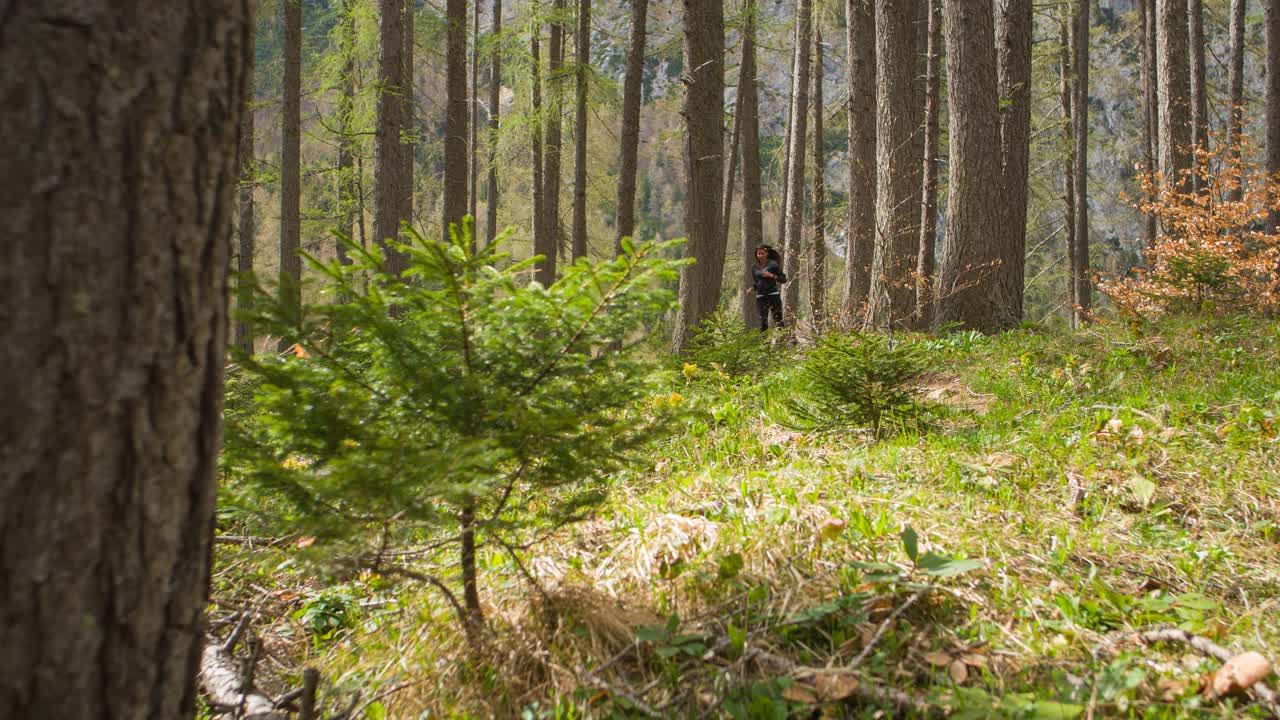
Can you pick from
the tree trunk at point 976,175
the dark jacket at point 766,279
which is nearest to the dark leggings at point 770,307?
the dark jacket at point 766,279

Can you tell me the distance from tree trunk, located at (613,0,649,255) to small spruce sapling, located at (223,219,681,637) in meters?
9.12

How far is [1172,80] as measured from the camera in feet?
38.9

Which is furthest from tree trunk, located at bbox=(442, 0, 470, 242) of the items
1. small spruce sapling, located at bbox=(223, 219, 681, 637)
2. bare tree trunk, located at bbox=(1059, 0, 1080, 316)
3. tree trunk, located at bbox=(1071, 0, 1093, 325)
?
tree trunk, located at bbox=(1071, 0, 1093, 325)

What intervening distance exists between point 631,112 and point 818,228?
3.86 metres

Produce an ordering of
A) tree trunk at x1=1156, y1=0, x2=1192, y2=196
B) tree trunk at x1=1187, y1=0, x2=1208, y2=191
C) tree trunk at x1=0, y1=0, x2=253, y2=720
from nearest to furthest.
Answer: tree trunk at x1=0, y1=0, x2=253, y2=720, tree trunk at x1=1156, y1=0, x2=1192, y2=196, tree trunk at x1=1187, y1=0, x2=1208, y2=191

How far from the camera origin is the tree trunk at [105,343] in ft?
4.01

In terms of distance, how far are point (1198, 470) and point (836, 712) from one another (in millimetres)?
2530

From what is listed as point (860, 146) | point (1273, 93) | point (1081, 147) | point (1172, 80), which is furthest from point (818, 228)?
point (1081, 147)

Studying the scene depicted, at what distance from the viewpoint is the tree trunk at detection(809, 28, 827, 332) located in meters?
10.2

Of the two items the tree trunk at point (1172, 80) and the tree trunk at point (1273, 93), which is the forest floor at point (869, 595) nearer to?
the tree trunk at point (1172, 80)

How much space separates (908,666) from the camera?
6.54 feet

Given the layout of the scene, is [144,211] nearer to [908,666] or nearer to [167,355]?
[167,355]

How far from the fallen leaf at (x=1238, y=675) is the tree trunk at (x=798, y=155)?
36.8 ft

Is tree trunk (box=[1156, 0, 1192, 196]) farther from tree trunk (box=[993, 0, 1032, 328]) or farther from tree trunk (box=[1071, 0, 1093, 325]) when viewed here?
tree trunk (box=[1071, 0, 1093, 325])
